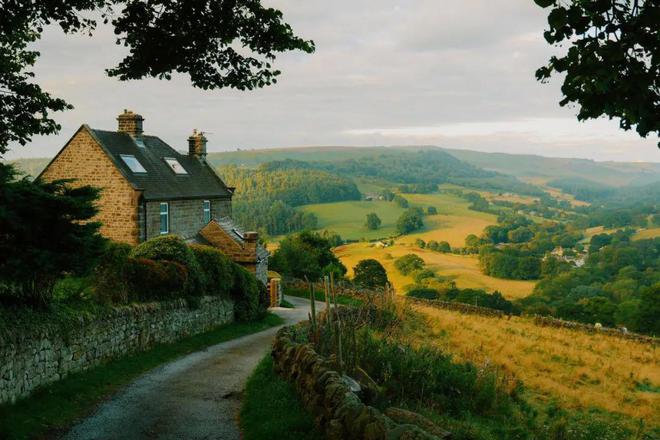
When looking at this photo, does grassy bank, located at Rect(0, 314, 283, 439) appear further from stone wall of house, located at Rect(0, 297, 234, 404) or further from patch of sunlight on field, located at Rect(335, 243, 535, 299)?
patch of sunlight on field, located at Rect(335, 243, 535, 299)

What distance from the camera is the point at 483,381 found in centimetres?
1441

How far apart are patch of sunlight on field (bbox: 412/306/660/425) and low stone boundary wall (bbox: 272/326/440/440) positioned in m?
6.51

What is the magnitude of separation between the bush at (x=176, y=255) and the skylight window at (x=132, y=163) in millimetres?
11824

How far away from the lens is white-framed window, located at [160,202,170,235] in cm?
3344

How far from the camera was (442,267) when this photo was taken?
103688 millimetres

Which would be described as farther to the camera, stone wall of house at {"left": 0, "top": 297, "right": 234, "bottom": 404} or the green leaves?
stone wall of house at {"left": 0, "top": 297, "right": 234, "bottom": 404}

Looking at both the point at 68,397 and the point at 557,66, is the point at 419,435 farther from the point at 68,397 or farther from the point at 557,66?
the point at 68,397

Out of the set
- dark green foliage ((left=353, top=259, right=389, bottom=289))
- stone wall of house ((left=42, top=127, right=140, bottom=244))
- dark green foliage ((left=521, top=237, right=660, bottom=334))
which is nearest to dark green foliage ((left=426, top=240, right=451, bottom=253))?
dark green foliage ((left=521, top=237, right=660, bottom=334))

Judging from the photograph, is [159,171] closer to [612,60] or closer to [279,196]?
[612,60]

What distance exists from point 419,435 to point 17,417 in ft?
22.1

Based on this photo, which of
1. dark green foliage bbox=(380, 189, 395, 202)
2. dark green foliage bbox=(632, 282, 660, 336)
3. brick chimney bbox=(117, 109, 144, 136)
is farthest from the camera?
dark green foliage bbox=(380, 189, 395, 202)

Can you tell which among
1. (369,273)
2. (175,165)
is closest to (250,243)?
(175,165)

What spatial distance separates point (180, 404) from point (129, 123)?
2692cm

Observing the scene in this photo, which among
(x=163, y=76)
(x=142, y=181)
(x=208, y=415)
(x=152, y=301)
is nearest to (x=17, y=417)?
(x=208, y=415)
